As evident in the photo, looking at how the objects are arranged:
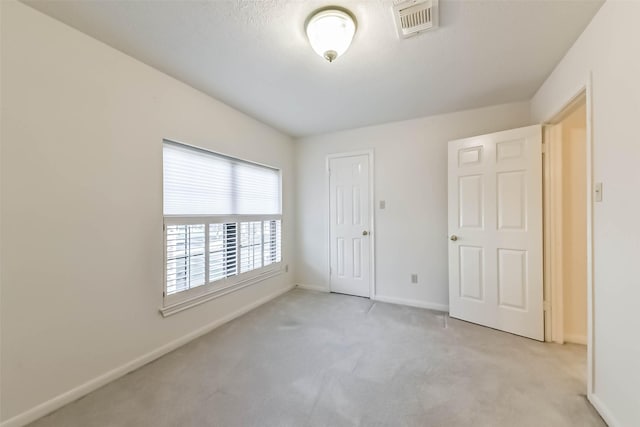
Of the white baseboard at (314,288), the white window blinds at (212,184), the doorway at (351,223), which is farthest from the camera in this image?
the white baseboard at (314,288)

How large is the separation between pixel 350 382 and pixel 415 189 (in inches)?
91.3

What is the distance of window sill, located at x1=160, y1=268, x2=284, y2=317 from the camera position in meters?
2.19

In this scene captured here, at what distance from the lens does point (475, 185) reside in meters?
2.67

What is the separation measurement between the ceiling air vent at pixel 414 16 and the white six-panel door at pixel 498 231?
152cm

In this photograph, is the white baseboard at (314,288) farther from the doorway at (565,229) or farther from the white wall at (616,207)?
the white wall at (616,207)

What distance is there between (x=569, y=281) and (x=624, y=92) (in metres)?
1.78

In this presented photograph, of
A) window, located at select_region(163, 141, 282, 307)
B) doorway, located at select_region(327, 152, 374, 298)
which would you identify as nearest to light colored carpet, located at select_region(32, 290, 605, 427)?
window, located at select_region(163, 141, 282, 307)

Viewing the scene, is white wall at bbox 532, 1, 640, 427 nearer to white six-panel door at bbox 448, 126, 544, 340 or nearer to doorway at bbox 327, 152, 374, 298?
white six-panel door at bbox 448, 126, 544, 340

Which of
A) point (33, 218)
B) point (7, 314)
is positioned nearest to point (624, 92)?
point (33, 218)

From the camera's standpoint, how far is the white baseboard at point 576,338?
225 centimetres

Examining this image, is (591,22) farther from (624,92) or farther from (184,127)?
(184,127)

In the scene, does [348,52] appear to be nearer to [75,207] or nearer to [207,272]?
[75,207]

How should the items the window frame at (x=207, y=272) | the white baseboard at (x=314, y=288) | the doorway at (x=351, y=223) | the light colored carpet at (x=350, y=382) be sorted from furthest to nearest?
the white baseboard at (x=314, y=288)
the doorway at (x=351, y=223)
the window frame at (x=207, y=272)
the light colored carpet at (x=350, y=382)

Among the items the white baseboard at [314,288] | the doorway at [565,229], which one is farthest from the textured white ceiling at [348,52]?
the white baseboard at [314,288]
